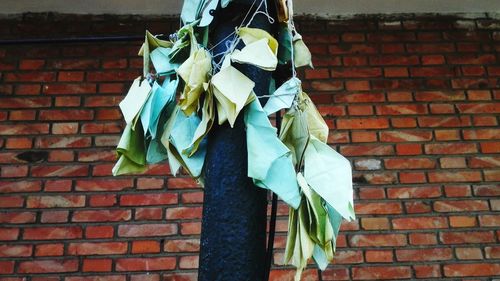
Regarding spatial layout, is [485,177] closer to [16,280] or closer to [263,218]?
[263,218]

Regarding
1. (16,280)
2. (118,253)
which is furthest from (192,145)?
(16,280)

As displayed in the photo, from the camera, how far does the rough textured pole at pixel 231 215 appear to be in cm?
87

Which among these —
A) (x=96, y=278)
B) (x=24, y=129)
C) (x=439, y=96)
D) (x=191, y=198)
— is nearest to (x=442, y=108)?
(x=439, y=96)

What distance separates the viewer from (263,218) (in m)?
0.93

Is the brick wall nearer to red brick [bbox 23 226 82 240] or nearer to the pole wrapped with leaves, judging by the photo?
red brick [bbox 23 226 82 240]

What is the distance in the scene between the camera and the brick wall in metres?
2.35

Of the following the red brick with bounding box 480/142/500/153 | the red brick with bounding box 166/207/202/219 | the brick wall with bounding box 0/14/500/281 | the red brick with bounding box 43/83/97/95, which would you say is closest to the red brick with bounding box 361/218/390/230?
the brick wall with bounding box 0/14/500/281

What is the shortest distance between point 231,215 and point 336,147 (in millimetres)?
1766

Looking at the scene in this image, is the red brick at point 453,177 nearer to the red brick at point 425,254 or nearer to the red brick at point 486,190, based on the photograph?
the red brick at point 486,190

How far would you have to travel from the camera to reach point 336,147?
2590 millimetres

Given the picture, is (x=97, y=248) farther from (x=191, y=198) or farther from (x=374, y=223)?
(x=374, y=223)

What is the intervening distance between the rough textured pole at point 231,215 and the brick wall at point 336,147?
1.48m

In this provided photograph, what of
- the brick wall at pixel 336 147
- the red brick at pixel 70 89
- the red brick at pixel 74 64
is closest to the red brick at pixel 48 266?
the brick wall at pixel 336 147

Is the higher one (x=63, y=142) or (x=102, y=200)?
(x=63, y=142)
